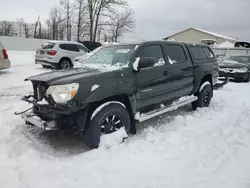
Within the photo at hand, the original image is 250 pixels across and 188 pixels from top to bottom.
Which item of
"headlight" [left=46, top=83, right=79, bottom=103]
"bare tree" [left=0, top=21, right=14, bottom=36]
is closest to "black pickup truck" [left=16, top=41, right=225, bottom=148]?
"headlight" [left=46, top=83, right=79, bottom=103]

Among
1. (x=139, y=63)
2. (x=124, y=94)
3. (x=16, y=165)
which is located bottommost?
(x=16, y=165)

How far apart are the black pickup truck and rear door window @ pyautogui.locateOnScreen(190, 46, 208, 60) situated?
19cm

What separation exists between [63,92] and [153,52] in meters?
2.10

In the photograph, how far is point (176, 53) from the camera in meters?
5.38

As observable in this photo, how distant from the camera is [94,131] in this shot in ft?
11.7

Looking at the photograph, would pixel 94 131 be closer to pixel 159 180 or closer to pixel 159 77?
pixel 159 180

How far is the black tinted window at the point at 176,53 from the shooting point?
16.9ft

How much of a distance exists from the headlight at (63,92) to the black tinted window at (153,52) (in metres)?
1.60

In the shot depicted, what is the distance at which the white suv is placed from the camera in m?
12.1

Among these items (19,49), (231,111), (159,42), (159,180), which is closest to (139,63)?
(159,42)

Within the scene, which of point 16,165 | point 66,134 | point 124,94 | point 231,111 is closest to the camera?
point 16,165

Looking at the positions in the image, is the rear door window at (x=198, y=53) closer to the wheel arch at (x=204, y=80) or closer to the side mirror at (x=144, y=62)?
the wheel arch at (x=204, y=80)

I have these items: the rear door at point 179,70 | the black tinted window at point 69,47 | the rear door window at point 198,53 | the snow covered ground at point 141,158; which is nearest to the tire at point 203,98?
the rear door at point 179,70

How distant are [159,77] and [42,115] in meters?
2.24
